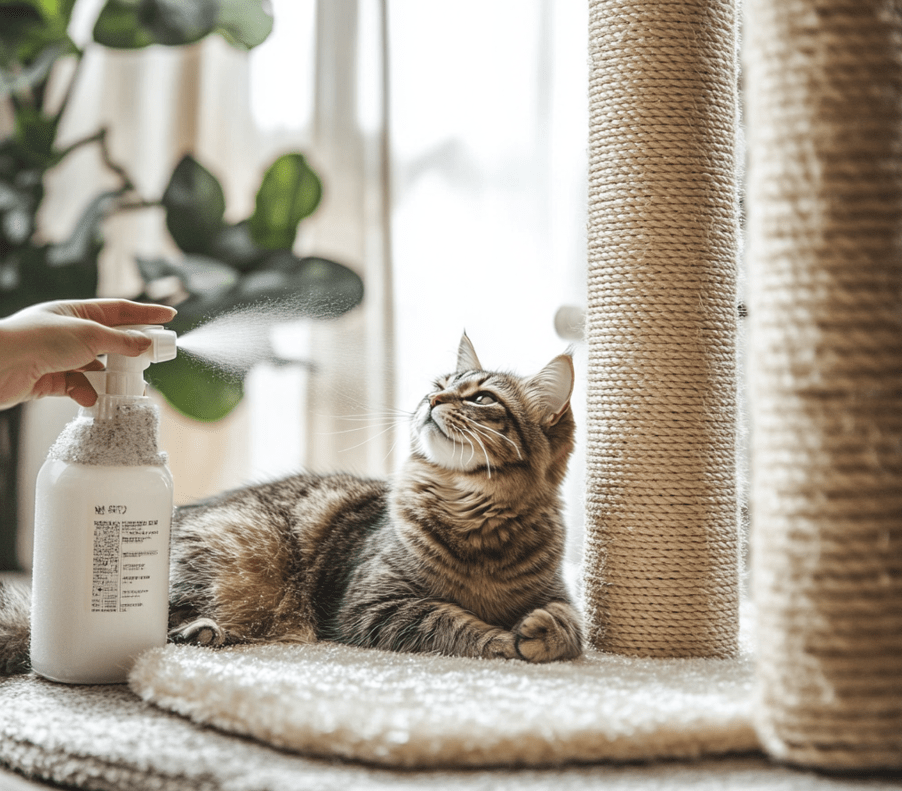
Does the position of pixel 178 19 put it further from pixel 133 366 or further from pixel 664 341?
pixel 664 341

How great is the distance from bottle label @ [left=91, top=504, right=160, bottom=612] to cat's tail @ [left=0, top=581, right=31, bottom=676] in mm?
178

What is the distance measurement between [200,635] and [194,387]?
808mm

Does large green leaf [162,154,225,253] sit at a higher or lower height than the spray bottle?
higher

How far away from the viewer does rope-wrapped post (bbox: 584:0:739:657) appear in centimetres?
103

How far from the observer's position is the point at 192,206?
5.72ft

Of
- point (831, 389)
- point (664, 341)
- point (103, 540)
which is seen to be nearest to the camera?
point (831, 389)

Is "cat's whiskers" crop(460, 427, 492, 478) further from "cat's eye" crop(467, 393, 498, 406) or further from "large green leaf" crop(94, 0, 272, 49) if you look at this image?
"large green leaf" crop(94, 0, 272, 49)

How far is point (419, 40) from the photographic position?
82.4 inches

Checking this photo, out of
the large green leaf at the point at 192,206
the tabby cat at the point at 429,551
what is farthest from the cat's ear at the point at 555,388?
the large green leaf at the point at 192,206

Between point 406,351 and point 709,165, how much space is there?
1.13 m

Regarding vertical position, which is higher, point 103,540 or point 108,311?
point 108,311

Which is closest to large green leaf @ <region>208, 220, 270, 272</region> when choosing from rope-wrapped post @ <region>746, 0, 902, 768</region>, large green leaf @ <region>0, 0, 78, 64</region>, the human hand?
large green leaf @ <region>0, 0, 78, 64</region>

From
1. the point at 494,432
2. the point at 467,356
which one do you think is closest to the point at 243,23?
the point at 467,356

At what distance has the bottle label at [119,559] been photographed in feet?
2.69
